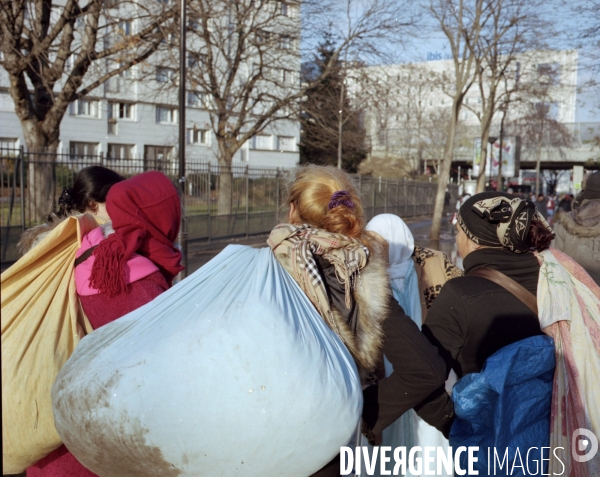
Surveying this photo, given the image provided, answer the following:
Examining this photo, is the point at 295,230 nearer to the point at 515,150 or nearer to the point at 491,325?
the point at 491,325

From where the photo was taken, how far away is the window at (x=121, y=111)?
41.1 m

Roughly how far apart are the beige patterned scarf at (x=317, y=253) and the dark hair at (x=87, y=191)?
129 centimetres

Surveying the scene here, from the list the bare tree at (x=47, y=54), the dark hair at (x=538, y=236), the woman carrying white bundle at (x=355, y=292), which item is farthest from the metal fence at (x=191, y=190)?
the woman carrying white bundle at (x=355, y=292)

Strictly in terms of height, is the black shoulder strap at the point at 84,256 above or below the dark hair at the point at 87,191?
below

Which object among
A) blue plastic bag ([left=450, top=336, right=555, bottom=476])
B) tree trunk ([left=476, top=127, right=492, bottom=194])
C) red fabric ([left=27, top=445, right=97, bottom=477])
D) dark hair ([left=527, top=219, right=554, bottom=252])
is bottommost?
red fabric ([left=27, top=445, right=97, bottom=477])

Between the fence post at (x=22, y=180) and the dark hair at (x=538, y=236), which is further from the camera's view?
the fence post at (x=22, y=180)

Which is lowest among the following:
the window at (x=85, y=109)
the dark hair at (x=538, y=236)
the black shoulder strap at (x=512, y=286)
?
the black shoulder strap at (x=512, y=286)

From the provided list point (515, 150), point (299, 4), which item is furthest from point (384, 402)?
point (515, 150)

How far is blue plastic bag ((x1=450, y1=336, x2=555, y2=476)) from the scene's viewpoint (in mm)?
2141

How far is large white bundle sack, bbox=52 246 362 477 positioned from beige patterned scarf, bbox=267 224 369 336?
108 mm

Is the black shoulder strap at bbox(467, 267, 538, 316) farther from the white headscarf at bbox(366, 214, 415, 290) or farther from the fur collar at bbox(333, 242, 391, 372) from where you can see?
A: the white headscarf at bbox(366, 214, 415, 290)

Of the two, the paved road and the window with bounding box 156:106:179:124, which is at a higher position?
the window with bounding box 156:106:179:124

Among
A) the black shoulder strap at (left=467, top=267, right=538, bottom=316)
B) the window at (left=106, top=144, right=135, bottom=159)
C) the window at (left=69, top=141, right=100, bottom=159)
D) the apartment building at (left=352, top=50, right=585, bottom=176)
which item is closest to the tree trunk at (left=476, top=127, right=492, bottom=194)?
the apartment building at (left=352, top=50, right=585, bottom=176)

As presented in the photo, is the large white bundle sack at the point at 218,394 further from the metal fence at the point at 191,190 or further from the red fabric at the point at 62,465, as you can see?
the metal fence at the point at 191,190
